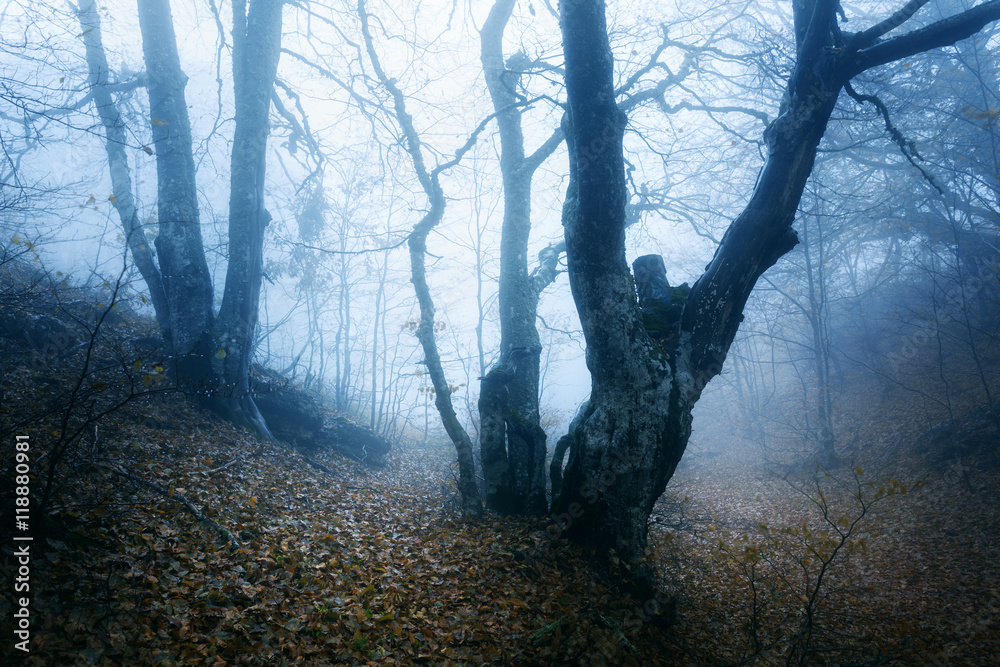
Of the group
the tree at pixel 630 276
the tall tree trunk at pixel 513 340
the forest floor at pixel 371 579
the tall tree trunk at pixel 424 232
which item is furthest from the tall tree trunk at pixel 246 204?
the tree at pixel 630 276

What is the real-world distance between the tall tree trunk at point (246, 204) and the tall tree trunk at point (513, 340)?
400cm

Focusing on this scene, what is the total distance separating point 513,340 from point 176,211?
6183mm

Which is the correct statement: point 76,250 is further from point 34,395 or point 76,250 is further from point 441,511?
point 441,511

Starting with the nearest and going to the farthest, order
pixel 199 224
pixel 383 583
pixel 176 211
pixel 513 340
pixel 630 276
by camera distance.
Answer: pixel 383 583 → pixel 630 276 → pixel 513 340 → pixel 176 211 → pixel 199 224

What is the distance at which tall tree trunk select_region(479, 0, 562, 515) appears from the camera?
5.68 m

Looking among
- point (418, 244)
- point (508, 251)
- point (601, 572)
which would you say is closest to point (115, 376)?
point (418, 244)

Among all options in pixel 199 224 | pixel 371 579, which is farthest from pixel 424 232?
pixel 371 579

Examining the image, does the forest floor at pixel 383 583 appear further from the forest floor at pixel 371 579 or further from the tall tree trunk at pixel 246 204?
the tall tree trunk at pixel 246 204

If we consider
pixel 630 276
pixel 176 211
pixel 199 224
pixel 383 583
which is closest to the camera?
pixel 383 583

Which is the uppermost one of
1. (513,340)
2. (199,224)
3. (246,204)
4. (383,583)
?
(246,204)

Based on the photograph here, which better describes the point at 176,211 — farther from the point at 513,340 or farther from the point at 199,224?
the point at 513,340

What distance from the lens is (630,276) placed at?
4086 millimetres

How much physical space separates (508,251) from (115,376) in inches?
245

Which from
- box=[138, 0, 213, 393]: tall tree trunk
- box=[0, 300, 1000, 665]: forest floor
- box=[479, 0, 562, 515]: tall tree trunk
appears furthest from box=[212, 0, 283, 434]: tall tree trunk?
box=[479, 0, 562, 515]: tall tree trunk
